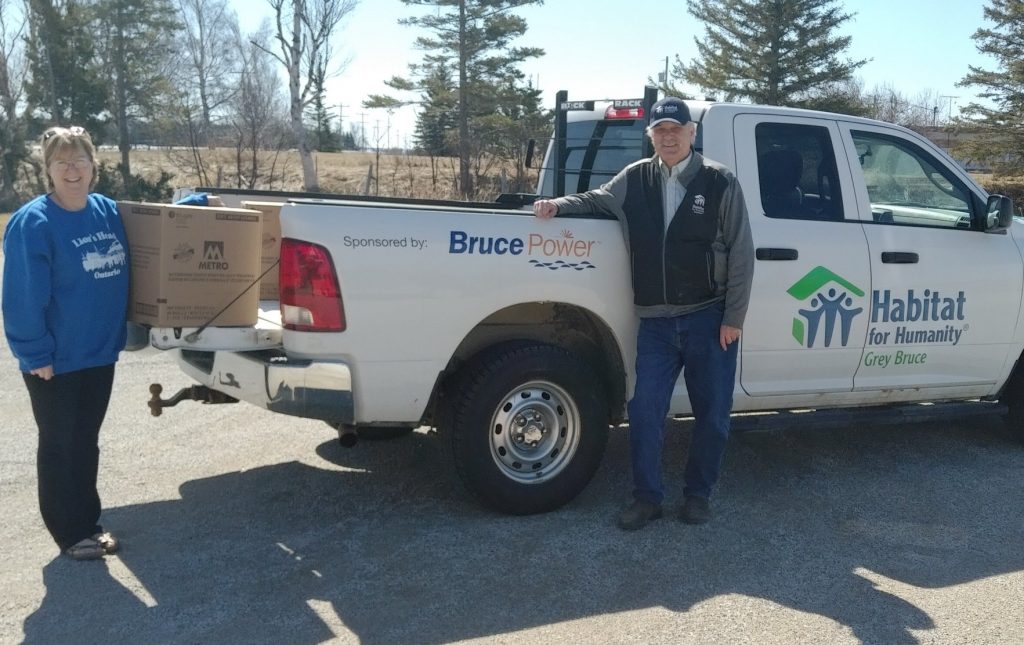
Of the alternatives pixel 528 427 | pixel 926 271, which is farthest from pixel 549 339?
pixel 926 271

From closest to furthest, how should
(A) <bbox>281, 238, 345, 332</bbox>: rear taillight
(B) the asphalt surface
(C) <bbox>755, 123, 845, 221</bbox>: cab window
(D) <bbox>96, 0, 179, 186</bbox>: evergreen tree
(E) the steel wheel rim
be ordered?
(B) the asphalt surface → (A) <bbox>281, 238, 345, 332</bbox>: rear taillight → (E) the steel wheel rim → (C) <bbox>755, 123, 845, 221</bbox>: cab window → (D) <bbox>96, 0, 179, 186</bbox>: evergreen tree

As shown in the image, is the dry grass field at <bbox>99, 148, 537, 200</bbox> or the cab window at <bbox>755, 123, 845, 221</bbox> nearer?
the cab window at <bbox>755, 123, 845, 221</bbox>

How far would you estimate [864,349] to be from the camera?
207 inches

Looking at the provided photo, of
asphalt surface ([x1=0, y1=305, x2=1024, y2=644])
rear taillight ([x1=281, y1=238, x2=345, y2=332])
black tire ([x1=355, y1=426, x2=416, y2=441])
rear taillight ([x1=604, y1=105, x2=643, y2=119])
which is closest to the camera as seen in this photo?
asphalt surface ([x1=0, y1=305, x2=1024, y2=644])

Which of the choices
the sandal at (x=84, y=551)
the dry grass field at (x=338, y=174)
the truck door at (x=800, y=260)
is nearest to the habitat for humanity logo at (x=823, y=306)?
the truck door at (x=800, y=260)

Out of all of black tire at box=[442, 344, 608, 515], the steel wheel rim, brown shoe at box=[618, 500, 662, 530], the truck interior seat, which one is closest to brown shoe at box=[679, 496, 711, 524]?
brown shoe at box=[618, 500, 662, 530]

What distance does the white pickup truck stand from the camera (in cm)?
412

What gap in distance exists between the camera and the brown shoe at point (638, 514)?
15.1 ft

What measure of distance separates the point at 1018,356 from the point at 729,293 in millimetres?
2572

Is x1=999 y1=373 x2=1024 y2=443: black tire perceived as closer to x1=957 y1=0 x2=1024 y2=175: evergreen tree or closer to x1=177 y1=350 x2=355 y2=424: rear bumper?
x1=177 y1=350 x2=355 y2=424: rear bumper

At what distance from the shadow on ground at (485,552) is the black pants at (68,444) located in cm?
20

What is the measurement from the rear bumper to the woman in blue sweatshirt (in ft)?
1.73

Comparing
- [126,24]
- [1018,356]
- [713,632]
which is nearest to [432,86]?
[126,24]

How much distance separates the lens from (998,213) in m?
5.46
